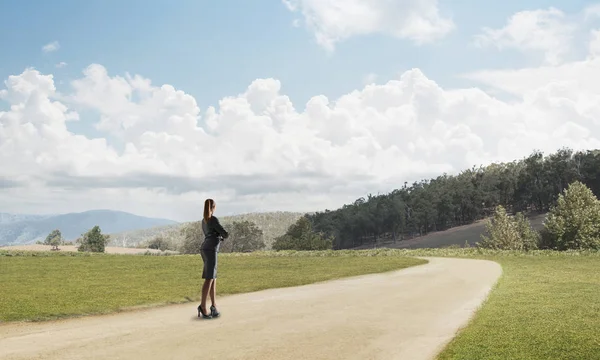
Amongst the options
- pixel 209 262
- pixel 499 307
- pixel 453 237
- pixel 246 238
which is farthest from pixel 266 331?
pixel 453 237

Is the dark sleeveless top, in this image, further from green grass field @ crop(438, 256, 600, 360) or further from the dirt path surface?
green grass field @ crop(438, 256, 600, 360)

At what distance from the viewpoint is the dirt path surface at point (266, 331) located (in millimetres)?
10227

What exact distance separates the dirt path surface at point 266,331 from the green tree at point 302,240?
103202 millimetres

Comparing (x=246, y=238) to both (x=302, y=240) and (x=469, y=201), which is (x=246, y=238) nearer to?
(x=302, y=240)

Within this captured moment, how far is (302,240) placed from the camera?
12331 cm

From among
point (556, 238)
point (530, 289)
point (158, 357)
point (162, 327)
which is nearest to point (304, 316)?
point (162, 327)

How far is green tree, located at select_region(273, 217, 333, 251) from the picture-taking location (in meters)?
122

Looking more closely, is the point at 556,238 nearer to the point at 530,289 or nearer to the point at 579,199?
the point at 579,199

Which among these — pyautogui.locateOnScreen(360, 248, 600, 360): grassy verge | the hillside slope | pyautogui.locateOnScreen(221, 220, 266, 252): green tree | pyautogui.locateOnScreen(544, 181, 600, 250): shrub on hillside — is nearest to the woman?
pyautogui.locateOnScreen(360, 248, 600, 360): grassy verge

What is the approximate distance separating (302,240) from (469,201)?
75138 mm

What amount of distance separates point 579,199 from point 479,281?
6395cm

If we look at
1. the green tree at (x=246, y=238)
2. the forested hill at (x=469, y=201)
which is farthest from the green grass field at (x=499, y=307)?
the forested hill at (x=469, y=201)

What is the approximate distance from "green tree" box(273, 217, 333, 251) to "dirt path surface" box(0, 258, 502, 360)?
10320 centimetres

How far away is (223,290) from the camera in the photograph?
21.7 meters
